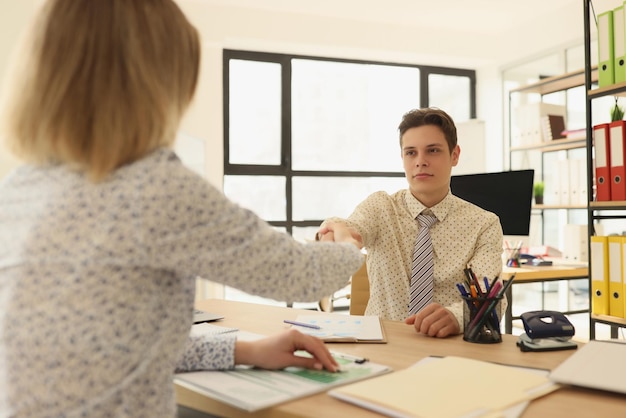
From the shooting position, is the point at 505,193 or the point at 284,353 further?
the point at 505,193

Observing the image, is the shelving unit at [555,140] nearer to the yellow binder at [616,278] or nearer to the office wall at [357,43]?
the office wall at [357,43]

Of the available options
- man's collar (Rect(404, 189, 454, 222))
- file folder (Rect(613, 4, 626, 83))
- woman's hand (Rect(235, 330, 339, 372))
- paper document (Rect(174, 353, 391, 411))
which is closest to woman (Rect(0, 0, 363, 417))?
paper document (Rect(174, 353, 391, 411))

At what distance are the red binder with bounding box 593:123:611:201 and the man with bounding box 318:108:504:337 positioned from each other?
46.6 inches

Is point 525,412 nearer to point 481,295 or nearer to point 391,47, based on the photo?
point 481,295

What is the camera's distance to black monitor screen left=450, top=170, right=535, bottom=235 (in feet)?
10.4

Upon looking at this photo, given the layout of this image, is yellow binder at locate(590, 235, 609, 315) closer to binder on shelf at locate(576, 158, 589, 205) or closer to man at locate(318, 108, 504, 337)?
man at locate(318, 108, 504, 337)

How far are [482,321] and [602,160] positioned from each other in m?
1.98

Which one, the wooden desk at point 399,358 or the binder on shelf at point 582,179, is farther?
the binder on shelf at point 582,179

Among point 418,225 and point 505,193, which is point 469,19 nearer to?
point 505,193

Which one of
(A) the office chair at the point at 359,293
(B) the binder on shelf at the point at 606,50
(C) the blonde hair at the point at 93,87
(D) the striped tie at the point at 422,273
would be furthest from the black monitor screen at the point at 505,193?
(C) the blonde hair at the point at 93,87

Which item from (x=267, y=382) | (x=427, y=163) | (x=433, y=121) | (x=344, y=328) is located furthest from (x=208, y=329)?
(x=433, y=121)

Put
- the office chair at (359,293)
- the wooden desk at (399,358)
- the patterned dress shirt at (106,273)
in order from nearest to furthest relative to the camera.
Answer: the patterned dress shirt at (106,273) < the wooden desk at (399,358) < the office chair at (359,293)

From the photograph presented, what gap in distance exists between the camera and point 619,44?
2.79 metres

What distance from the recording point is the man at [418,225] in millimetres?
→ 1894
